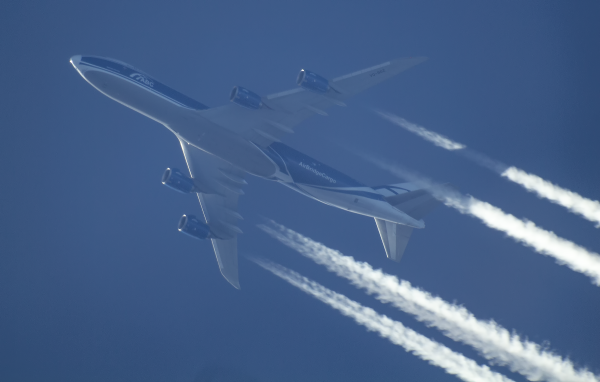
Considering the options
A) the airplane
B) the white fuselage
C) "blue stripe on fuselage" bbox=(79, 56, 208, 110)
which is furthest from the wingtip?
"blue stripe on fuselage" bbox=(79, 56, 208, 110)

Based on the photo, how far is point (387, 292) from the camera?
3425cm

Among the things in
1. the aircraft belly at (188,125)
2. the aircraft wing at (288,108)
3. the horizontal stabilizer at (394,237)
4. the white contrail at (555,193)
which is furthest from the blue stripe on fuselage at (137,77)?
the white contrail at (555,193)

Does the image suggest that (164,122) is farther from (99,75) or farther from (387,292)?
(387,292)

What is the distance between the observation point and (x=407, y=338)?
1342 inches

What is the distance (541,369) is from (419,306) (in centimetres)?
818

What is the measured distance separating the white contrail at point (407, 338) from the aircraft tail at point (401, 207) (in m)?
4.75

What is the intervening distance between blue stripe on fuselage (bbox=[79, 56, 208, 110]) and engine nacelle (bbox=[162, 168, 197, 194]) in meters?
4.64

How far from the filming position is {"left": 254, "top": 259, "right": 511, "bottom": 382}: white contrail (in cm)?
3344

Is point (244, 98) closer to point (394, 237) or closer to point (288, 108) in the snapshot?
point (288, 108)

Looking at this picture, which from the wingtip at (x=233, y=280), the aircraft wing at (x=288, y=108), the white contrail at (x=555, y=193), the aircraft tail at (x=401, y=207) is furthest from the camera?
the wingtip at (x=233, y=280)

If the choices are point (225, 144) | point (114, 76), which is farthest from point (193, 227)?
point (114, 76)

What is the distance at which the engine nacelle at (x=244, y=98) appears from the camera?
1094 inches

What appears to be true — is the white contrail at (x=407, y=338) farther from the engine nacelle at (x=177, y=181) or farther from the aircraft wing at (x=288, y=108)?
the aircraft wing at (x=288, y=108)

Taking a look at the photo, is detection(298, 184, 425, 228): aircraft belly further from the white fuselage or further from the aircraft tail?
the aircraft tail
